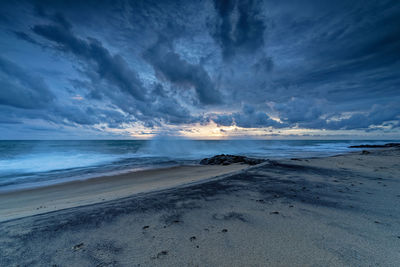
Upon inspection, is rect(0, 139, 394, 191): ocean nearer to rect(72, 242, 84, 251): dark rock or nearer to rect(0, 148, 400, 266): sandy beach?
rect(0, 148, 400, 266): sandy beach

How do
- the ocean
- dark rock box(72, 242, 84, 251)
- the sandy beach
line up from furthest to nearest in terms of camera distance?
the ocean, dark rock box(72, 242, 84, 251), the sandy beach

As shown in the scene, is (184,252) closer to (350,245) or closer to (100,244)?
(100,244)

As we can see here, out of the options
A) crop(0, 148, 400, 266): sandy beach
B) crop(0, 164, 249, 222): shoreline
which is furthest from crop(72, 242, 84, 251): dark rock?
crop(0, 164, 249, 222): shoreline

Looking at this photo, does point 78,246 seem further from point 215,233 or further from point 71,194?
point 71,194

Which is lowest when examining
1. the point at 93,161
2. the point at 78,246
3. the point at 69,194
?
the point at 69,194

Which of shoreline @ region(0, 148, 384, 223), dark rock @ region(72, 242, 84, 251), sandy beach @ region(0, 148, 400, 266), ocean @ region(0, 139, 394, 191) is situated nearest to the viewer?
sandy beach @ region(0, 148, 400, 266)

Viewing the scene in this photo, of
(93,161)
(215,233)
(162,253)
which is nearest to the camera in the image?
(162,253)

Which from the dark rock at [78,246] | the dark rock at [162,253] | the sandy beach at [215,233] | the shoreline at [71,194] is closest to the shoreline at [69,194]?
the shoreline at [71,194]

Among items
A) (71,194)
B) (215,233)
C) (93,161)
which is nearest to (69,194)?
(71,194)

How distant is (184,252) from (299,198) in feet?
10.7

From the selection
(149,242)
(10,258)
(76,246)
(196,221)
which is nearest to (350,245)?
(196,221)

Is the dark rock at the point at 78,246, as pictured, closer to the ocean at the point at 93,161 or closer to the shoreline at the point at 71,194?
the shoreline at the point at 71,194

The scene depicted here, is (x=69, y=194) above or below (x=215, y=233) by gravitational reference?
below

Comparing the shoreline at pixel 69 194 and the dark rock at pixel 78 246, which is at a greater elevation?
the dark rock at pixel 78 246
